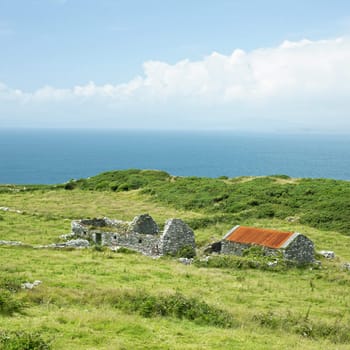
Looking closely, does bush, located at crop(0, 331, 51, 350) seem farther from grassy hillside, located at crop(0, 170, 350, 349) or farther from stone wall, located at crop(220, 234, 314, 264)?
stone wall, located at crop(220, 234, 314, 264)

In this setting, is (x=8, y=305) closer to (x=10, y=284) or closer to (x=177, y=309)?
(x=10, y=284)

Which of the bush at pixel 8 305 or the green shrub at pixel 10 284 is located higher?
the bush at pixel 8 305

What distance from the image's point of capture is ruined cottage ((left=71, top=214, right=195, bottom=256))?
30.8m

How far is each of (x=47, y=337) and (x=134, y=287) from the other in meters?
7.72

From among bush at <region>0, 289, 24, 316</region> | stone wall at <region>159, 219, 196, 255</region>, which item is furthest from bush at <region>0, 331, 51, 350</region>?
stone wall at <region>159, 219, 196, 255</region>


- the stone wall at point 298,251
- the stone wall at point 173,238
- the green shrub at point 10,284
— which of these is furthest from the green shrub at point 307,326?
the stone wall at point 173,238

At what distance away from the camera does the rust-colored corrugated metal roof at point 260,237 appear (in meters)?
29.6

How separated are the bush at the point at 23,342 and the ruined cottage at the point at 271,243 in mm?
19609

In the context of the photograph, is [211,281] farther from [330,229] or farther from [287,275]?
[330,229]

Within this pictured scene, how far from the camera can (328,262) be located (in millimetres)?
30188

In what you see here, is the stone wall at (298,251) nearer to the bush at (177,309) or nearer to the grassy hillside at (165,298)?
the grassy hillside at (165,298)

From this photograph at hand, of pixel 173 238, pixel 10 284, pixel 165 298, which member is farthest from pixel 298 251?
pixel 10 284

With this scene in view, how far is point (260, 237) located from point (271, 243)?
1.26m

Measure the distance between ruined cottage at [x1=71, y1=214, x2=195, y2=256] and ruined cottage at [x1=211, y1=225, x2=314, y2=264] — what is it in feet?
8.23
